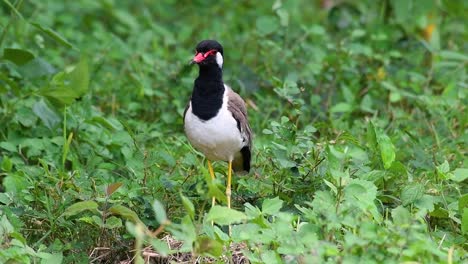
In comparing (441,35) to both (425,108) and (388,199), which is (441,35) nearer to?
(425,108)

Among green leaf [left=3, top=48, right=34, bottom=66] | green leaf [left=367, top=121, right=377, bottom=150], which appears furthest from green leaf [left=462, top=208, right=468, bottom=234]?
green leaf [left=3, top=48, right=34, bottom=66]

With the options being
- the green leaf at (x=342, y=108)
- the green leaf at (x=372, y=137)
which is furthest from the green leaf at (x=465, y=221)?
the green leaf at (x=342, y=108)

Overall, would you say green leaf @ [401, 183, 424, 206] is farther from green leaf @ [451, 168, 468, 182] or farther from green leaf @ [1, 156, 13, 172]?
green leaf @ [1, 156, 13, 172]

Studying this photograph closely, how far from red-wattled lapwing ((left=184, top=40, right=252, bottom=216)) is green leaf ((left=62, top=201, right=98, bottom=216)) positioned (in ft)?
2.61

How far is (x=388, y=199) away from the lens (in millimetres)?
5215

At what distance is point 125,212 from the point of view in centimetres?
466

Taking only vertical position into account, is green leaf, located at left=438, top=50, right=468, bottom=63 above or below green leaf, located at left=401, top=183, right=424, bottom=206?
below

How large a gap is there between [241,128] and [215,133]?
0.61 ft

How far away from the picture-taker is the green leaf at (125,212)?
4.64 metres

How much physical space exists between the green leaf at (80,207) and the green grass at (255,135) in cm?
1

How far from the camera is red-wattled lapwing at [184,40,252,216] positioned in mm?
5242

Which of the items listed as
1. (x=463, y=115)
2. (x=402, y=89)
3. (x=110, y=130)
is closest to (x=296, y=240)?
(x=110, y=130)

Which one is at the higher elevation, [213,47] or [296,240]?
[213,47]

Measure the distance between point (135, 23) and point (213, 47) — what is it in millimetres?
3349
